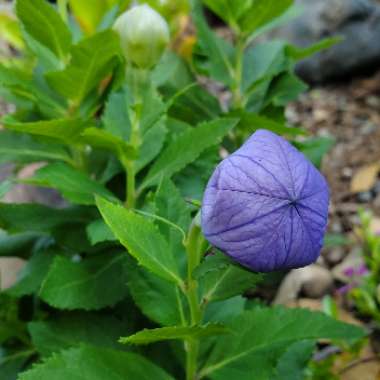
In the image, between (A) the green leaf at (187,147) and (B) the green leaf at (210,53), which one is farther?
(B) the green leaf at (210,53)

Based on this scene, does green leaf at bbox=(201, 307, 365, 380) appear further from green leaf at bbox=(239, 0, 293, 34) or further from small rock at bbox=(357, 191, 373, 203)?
small rock at bbox=(357, 191, 373, 203)

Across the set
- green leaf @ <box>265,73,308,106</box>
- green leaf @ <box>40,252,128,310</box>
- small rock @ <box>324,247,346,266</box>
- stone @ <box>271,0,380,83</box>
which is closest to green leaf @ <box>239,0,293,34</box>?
green leaf @ <box>265,73,308,106</box>

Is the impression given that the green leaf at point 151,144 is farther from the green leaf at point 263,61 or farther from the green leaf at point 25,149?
the green leaf at point 263,61

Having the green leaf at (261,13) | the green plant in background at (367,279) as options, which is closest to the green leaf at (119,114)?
the green leaf at (261,13)

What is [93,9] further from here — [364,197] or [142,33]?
[364,197]

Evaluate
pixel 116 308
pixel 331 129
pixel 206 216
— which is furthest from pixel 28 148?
pixel 331 129

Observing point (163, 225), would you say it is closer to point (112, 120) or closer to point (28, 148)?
point (112, 120)
